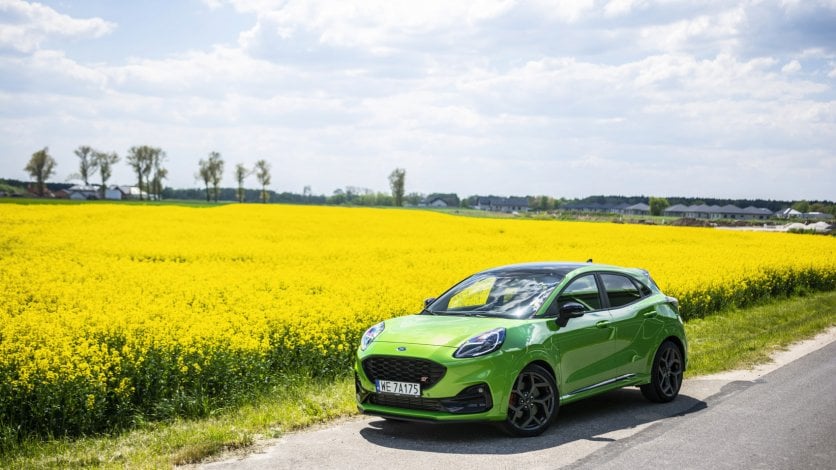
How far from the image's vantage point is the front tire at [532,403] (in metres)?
7.34

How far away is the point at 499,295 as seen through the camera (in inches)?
332

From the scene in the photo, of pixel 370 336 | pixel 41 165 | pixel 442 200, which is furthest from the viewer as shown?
pixel 442 200

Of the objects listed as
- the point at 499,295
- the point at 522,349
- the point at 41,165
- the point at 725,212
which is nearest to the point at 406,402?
the point at 522,349

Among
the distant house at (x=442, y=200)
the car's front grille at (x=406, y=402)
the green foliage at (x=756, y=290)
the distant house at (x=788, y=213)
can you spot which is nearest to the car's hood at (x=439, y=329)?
the car's front grille at (x=406, y=402)

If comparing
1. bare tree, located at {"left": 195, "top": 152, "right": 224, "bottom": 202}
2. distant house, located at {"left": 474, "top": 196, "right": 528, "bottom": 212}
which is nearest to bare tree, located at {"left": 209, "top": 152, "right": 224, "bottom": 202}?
bare tree, located at {"left": 195, "top": 152, "right": 224, "bottom": 202}

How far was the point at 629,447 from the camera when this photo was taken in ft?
23.0

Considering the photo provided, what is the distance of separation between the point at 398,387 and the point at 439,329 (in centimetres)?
71

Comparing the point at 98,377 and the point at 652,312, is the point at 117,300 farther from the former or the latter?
the point at 652,312

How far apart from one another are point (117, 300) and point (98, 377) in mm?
5486

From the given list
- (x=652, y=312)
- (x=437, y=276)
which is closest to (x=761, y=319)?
(x=437, y=276)

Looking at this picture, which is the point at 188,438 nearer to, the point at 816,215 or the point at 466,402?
the point at 466,402

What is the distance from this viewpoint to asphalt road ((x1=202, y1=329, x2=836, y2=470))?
6551mm

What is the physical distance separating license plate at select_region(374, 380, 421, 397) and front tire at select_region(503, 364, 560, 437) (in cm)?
88

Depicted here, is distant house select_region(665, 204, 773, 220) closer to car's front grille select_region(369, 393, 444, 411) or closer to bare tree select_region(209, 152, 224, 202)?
bare tree select_region(209, 152, 224, 202)
